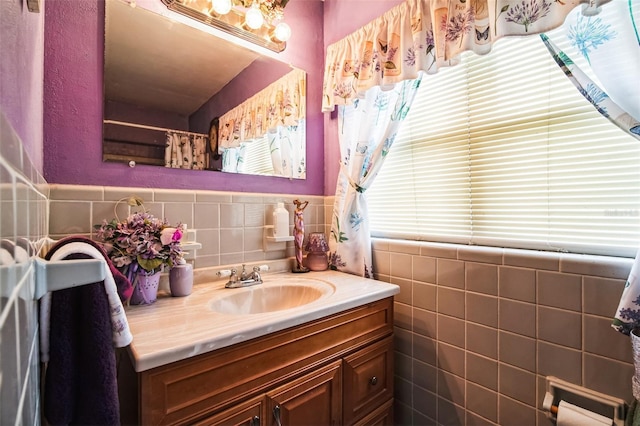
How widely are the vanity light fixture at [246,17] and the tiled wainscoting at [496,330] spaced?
3.93 feet

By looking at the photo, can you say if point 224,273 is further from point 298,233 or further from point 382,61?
point 382,61

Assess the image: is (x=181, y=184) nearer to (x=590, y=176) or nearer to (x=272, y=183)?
(x=272, y=183)

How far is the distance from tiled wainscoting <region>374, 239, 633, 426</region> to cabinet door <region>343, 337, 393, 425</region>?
206 mm

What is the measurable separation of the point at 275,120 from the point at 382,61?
0.61 metres

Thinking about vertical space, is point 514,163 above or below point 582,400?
above

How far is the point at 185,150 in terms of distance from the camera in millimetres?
1204

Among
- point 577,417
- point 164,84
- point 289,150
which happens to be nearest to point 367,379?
point 577,417

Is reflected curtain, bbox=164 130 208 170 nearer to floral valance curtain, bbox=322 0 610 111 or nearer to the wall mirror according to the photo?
the wall mirror

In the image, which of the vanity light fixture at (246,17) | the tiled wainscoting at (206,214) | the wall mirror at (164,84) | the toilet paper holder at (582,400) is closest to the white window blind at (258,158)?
the wall mirror at (164,84)

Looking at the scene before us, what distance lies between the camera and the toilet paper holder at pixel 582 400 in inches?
32.6

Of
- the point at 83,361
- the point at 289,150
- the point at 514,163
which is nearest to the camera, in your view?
the point at 83,361

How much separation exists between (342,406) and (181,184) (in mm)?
1064

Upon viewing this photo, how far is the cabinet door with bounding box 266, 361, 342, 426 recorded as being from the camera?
837mm

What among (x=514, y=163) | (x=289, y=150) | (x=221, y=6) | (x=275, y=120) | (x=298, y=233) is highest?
(x=221, y=6)
